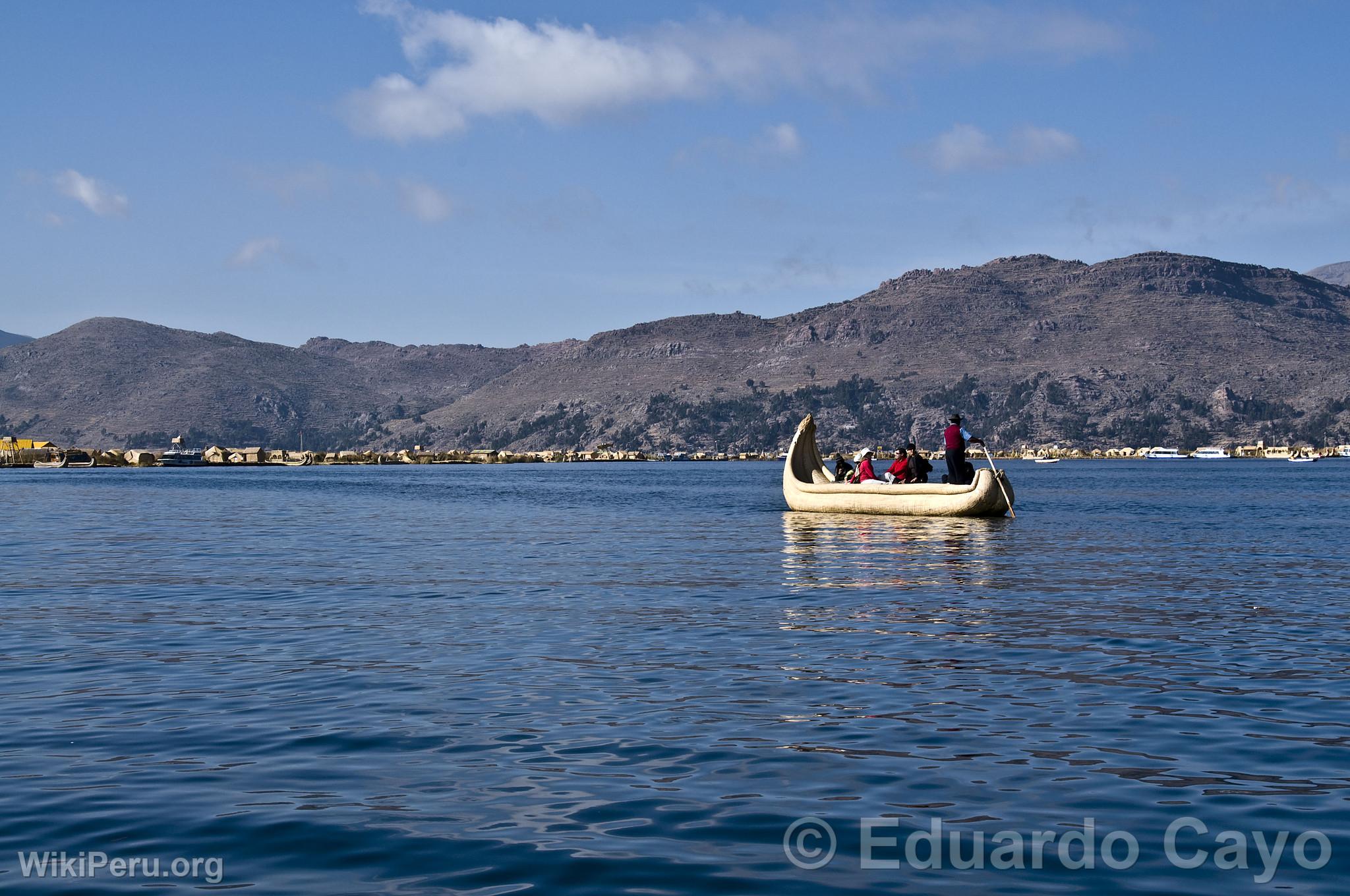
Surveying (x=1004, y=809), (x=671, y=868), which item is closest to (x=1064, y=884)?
(x=1004, y=809)

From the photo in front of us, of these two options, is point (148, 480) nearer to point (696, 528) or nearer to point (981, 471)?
point (696, 528)

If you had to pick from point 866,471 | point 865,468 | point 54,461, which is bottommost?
point 866,471

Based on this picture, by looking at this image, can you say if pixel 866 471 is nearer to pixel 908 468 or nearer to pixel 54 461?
pixel 908 468

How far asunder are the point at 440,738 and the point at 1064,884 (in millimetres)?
5800

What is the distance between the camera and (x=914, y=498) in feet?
139

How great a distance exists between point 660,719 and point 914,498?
104ft

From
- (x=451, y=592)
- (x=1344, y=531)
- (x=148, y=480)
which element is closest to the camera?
(x=451, y=592)

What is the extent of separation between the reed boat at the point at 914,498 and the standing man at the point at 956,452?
2.05ft

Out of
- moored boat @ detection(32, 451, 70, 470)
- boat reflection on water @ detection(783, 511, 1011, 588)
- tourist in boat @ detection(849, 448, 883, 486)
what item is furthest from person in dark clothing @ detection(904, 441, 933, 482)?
moored boat @ detection(32, 451, 70, 470)

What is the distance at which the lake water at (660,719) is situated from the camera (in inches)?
319

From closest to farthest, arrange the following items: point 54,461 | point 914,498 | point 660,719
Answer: point 660,719 → point 914,498 → point 54,461

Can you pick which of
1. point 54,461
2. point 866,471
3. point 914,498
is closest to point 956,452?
point 914,498

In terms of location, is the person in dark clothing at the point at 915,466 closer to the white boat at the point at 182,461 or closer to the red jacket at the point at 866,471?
the red jacket at the point at 866,471

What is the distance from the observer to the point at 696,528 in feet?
145
